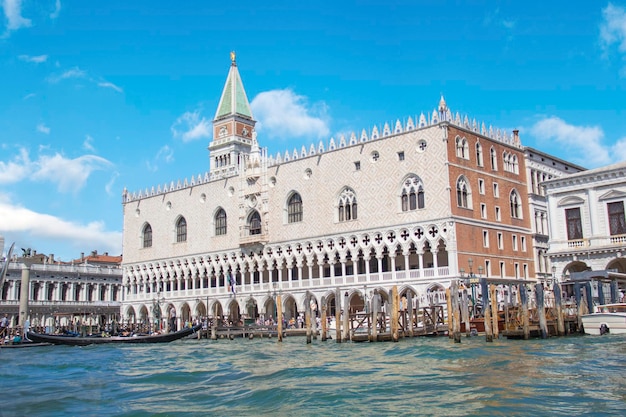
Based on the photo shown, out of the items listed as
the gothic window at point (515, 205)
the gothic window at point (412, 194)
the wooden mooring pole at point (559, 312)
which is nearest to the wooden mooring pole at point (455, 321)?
the wooden mooring pole at point (559, 312)

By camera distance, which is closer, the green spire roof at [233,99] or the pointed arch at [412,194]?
the pointed arch at [412,194]

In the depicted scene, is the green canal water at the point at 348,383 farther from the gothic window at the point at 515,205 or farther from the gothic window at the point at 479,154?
the gothic window at the point at 515,205

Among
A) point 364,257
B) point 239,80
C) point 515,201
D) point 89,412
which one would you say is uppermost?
point 239,80

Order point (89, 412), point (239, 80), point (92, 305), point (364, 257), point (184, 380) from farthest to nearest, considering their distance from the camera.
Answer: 1. point (239, 80)
2. point (92, 305)
3. point (364, 257)
4. point (184, 380)
5. point (89, 412)

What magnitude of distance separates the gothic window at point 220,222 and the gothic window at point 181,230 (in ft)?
9.67

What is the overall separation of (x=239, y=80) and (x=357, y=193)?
2805 centimetres

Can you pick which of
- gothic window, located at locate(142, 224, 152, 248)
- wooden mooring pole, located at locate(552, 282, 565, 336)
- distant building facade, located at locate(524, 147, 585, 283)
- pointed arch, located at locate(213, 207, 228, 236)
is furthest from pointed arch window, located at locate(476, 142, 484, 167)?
gothic window, located at locate(142, 224, 152, 248)

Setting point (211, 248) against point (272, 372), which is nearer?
point (272, 372)

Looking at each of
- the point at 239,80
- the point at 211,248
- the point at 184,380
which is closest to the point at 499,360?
the point at 184,380

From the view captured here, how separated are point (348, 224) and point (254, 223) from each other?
7.01m

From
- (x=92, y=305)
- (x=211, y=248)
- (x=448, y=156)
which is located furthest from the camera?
(x=92, y=305)

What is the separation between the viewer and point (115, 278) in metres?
52.0

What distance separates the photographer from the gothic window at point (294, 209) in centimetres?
3619

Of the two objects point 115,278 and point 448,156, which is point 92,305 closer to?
point 115,278
